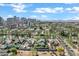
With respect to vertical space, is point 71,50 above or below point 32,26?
below

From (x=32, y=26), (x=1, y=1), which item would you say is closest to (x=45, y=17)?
(x=32, y=26)

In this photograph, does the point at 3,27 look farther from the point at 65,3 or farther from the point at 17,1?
the point at 65,3

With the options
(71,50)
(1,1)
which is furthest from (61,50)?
(1,1)

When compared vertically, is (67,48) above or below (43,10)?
below

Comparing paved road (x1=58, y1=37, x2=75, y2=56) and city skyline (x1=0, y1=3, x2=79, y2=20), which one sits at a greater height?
city skyline (x1=0, y1=3, x2=79, y2=20)

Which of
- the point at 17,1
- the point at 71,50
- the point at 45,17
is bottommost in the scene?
the point at 71,50

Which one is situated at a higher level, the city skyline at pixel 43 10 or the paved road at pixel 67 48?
the city skyline at pixel 43 10
